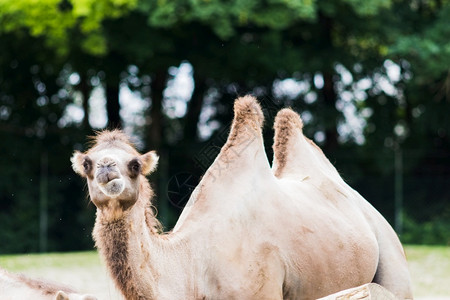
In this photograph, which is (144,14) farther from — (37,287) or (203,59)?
(37,287)

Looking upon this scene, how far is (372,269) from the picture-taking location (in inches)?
227

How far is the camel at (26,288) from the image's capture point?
464 cm

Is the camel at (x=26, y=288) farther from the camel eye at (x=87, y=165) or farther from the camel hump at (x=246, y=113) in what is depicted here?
the camel hump at (x=246, y=113)

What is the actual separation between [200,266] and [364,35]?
14.8 metres

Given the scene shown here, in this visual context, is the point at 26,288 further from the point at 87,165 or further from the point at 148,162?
the point at 148,162

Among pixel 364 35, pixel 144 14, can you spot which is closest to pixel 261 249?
pixel 144 14

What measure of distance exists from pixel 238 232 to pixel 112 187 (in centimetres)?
94

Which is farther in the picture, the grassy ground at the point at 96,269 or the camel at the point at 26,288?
the grassy ground at the point at 96,269

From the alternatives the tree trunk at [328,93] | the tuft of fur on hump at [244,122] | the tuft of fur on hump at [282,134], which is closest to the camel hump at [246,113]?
the tuft of fur on hump at [244,122]

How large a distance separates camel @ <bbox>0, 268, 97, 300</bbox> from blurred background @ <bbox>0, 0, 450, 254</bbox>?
11766mm

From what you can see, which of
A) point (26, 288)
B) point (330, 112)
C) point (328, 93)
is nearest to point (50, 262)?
point (330, 112)

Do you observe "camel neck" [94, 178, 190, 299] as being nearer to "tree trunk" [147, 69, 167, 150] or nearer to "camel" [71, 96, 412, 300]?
"camel" [71, 96, 412, 300]

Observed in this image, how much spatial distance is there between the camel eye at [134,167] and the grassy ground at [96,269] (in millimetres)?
3657

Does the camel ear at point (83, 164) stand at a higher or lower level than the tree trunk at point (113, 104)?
higher
